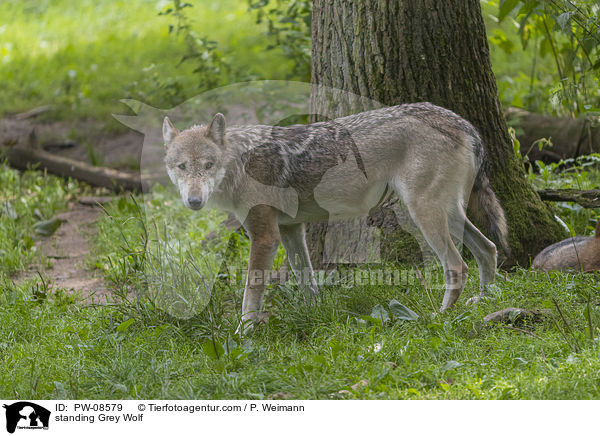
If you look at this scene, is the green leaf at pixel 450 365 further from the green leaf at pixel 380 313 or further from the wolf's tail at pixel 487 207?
the wolf's tail at pixel 487 207

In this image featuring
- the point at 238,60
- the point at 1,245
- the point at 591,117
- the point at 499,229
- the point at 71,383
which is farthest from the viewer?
the point at 238,60

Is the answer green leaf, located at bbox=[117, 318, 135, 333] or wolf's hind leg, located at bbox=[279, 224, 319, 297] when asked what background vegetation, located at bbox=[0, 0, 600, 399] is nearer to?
green leaf, located at bbox=[117, 318, 135, 333]

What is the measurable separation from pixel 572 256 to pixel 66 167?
7117 mm

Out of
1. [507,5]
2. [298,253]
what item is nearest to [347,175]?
[298,253]

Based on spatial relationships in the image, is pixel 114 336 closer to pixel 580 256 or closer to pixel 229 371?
pixel 229 371

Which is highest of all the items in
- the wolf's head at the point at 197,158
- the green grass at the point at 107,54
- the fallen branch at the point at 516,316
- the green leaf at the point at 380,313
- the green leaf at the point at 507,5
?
the green leaf at the point at 507,5

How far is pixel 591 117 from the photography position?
610cm

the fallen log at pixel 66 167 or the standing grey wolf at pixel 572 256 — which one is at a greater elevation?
the standing grey wolf at pixel 572 256

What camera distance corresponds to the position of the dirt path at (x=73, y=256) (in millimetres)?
6105

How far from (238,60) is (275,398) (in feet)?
30.9

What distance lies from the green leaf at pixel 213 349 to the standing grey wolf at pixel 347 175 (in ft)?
2.27

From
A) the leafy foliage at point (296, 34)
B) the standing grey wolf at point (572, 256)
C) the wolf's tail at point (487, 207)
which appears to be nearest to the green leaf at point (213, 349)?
the wolf's tail at point (487, 207)
